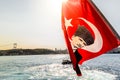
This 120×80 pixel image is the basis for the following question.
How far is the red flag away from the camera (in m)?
6.46

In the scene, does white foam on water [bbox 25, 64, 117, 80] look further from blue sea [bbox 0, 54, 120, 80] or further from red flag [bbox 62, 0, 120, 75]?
red flag [bbox 62, 0, 120, 75]

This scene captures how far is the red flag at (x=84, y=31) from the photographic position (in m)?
6.46

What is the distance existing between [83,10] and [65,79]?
3787 cm

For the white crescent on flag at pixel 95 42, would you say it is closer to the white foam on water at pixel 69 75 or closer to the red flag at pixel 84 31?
the red flag at pixel 84 31

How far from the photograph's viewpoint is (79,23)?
685 centimetres

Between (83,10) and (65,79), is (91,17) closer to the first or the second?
(83,10)

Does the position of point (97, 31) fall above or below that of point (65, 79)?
above

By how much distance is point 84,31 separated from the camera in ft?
22.8

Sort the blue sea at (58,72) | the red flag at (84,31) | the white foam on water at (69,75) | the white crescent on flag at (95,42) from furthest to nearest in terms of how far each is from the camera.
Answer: the blue sea at (58,72)
the white foam on water at (69,75)
the white crescent on flag at (95,42)
the red flag at (84,31)

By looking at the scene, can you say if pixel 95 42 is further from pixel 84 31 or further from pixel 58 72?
pixel 58 72

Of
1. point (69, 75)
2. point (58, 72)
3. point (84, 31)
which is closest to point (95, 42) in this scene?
point (84, 31)

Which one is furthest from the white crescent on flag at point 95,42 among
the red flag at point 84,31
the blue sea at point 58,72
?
the blue sea at point 58,72

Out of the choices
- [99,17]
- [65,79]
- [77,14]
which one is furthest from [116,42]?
[65,79]

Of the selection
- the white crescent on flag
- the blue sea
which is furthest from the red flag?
the blue sea
